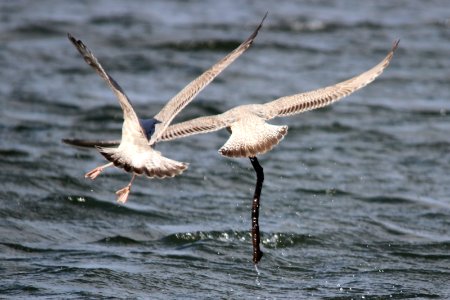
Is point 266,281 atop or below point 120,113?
below

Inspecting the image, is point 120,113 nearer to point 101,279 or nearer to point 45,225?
point 45,225

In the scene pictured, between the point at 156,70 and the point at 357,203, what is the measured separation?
6204 mm

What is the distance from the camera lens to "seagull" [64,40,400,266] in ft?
22.5

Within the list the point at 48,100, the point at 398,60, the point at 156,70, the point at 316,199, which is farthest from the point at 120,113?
the point at 398,60

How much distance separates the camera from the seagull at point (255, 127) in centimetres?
687

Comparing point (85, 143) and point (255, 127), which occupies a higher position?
point (255, 127)

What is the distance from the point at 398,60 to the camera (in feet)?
55.1

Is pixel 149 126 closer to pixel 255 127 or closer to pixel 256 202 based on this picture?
pixel 255 127

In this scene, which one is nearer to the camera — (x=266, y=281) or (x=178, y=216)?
(x=266, y=281)

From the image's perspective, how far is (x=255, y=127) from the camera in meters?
7.21

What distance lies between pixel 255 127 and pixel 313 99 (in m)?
A: 0.82

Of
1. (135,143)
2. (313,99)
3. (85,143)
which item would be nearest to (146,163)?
(135,143)

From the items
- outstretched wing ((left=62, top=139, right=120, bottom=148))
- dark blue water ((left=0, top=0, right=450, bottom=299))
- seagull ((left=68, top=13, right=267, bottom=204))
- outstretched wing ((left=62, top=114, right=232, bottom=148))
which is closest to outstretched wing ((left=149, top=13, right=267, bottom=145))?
seagull ((left=68, top=13, right=267, bottom=204))

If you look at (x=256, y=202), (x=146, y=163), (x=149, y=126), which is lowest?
(x=256, y=202)
